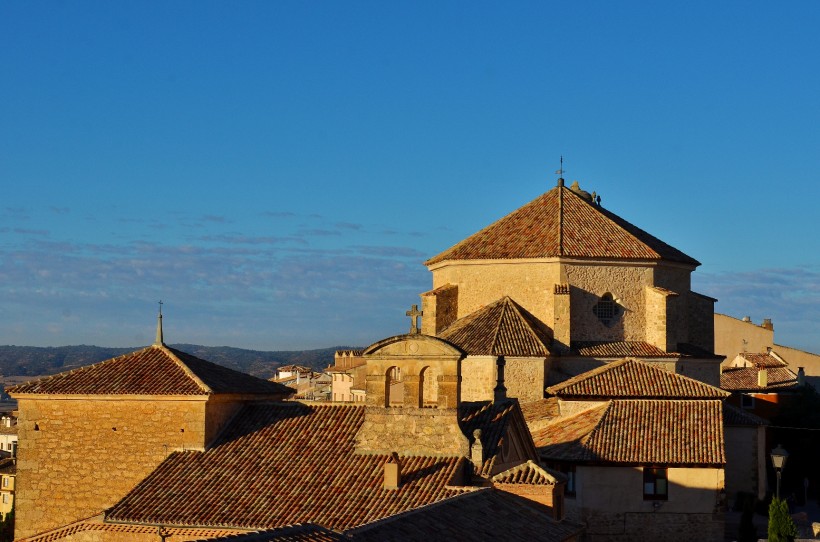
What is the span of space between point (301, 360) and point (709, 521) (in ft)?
468

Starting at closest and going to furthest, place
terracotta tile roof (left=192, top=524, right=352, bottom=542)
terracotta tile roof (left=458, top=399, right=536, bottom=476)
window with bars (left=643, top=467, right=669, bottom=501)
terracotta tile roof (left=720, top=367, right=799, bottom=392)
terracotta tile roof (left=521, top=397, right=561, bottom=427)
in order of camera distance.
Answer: terracotta tile roof (left=192, top=524, right=352, bottom=542) → terracotta tile roof (left=458, top=399, right=536, bottom=476) → window with bars (left=643, top=467, right=669, bottom=501) → terracotta tile roof (left=521, top=397, right=561, bottom=427) → terracotta tile roof (left=720, top=367, right=799, bottom=392)

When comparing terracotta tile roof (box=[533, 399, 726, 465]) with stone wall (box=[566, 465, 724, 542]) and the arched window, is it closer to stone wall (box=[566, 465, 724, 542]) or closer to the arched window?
stone wall (box=[566, 465, 724, 542])

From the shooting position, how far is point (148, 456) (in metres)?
21.9

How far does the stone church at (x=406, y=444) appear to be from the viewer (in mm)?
19203

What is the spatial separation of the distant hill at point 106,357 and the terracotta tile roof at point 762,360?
91.5 m

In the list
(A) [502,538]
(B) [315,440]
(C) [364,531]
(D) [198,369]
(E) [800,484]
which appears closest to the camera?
(C) [364,531]

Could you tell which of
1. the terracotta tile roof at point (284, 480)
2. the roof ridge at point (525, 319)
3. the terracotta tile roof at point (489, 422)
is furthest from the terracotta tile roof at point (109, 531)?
the roof ridge at point (525, 319)

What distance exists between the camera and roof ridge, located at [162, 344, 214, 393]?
2181 centimetres

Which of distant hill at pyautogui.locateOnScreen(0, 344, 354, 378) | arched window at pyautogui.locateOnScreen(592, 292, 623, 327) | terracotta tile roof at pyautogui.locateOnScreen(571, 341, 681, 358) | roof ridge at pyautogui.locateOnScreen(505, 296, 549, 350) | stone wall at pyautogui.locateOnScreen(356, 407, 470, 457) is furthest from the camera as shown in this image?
distant hill at pyautogui.locateOnScreen(0, 344, 354, 378)

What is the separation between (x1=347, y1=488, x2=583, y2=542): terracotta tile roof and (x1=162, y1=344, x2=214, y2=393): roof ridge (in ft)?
20.0

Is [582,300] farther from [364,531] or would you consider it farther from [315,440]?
[364,531]

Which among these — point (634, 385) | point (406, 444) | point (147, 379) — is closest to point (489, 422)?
point (406, 444)

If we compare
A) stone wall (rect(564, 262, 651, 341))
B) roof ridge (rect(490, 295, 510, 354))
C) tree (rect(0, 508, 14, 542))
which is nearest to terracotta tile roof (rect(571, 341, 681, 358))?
stone wall (rect(564, 262, 651, 341))

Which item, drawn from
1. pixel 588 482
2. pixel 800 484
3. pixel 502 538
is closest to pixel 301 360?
pixel 800 484
